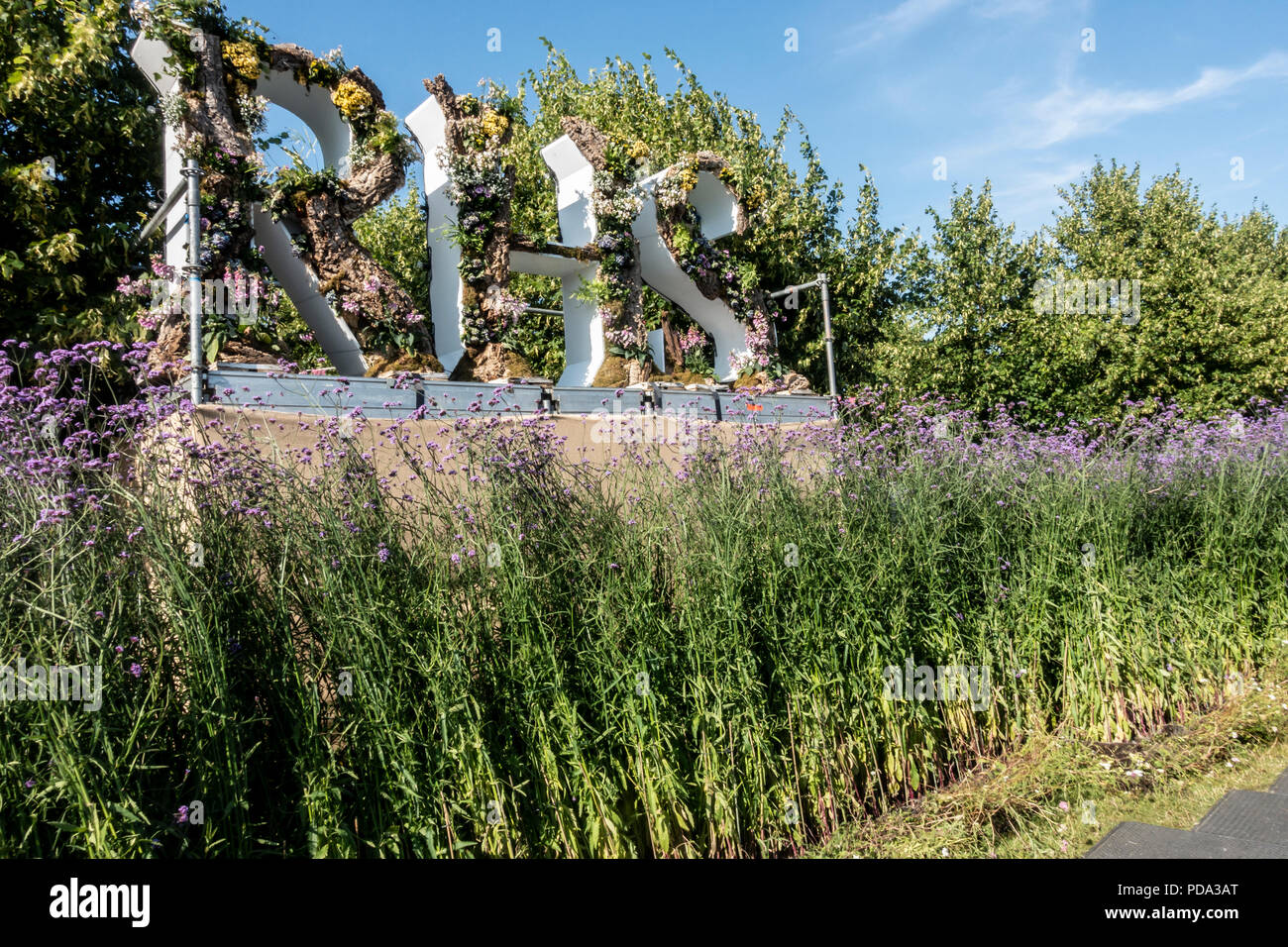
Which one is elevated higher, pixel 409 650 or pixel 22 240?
pixel 22 240

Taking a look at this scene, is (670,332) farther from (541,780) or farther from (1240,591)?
(541,780)

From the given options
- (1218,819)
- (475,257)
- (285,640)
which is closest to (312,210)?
(475,257)

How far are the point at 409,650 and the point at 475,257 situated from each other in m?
7.26

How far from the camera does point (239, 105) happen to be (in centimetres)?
851

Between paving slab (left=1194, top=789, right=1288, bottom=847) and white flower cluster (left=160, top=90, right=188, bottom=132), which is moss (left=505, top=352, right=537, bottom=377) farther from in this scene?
paving slab (left=1194, top=789, right=1288, bottom=847)

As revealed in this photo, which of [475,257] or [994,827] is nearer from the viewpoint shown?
[994,827]
